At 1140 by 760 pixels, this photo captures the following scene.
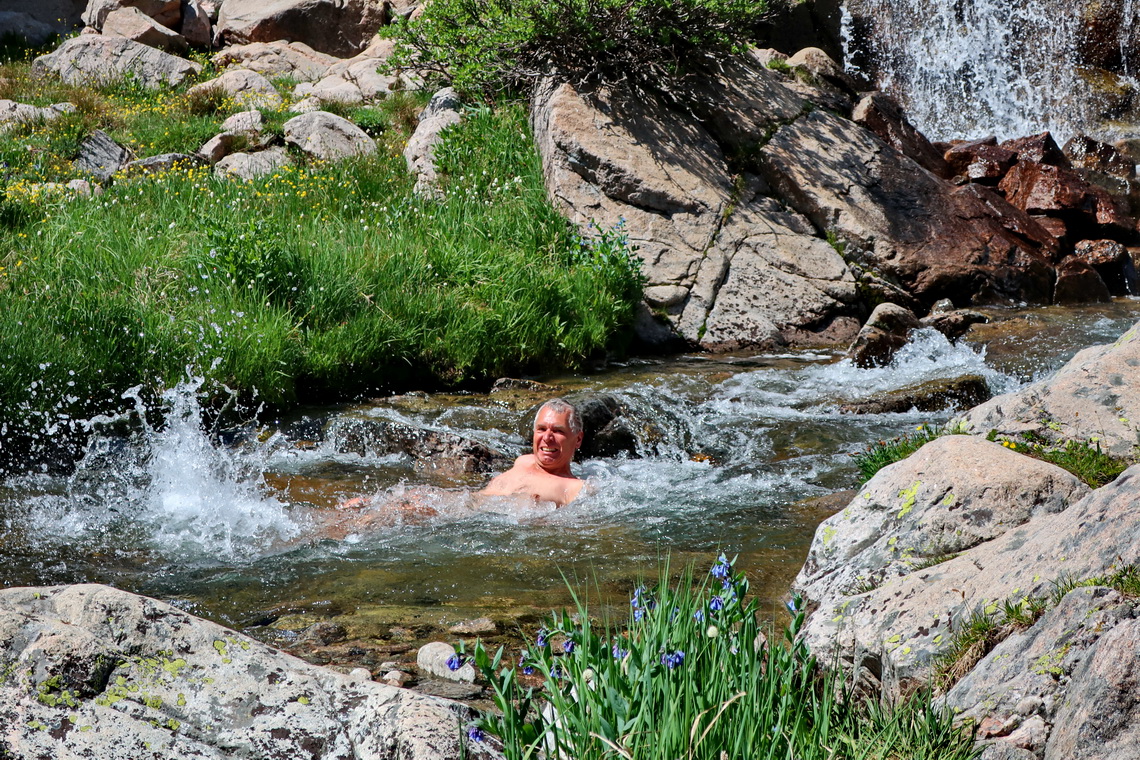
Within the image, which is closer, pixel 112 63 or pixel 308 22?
pixel 112 63

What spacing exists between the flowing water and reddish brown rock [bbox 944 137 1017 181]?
190 inches

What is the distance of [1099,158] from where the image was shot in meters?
13.9

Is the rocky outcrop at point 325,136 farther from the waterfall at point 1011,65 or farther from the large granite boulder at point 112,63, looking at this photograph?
the waterfall at point 1011,65

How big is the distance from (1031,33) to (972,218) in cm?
705

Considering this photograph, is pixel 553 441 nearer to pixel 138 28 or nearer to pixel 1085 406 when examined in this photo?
pixel 1085 406

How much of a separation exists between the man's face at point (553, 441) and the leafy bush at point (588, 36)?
19.8 ft

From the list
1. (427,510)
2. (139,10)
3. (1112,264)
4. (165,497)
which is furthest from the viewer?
(139,10)

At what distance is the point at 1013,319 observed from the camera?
942 cm

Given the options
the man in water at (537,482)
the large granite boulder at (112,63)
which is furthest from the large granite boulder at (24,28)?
the man in water at (537,482)

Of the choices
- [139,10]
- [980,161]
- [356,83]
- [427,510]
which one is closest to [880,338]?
[427,510]

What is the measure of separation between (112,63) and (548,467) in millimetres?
14699

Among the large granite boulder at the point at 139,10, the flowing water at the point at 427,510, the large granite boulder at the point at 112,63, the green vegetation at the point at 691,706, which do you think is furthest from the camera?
the large granite boulder at the point at 139,10

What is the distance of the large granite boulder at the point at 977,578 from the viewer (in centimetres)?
232

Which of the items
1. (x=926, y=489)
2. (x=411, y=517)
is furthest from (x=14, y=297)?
(x=926, y=489)
